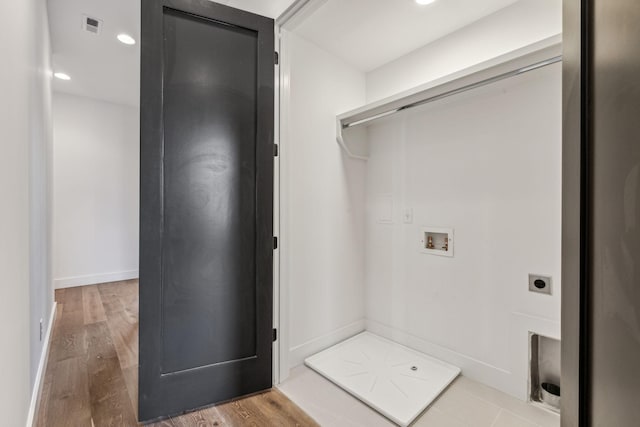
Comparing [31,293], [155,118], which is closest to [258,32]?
[155,118]

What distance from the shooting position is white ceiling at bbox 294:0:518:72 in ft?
6.38

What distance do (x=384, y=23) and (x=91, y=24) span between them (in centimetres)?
242

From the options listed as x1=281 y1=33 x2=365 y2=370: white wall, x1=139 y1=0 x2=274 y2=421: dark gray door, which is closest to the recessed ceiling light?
x1=139 y1=0 x2=274 y2=421: dark gray door

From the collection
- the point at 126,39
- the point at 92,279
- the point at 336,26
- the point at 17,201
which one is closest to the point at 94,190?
the point at 92,279

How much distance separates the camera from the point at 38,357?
185 cm

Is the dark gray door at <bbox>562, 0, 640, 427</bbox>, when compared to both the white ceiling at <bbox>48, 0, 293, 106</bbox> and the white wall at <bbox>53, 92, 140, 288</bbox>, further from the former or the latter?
the white wall at <bbox>53, 92, 140, 288</bbox>

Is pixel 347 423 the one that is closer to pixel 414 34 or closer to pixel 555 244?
pixel 555 244

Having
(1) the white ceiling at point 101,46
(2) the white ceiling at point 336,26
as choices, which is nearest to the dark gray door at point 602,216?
(2) the white ceiling at point 336,26

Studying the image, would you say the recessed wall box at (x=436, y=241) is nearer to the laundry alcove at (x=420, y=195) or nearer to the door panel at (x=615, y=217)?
the laundry alcove at (x=420, y=195)

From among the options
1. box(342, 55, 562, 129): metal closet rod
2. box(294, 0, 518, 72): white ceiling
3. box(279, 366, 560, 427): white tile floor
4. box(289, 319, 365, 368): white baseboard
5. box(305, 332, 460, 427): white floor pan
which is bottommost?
box(279, 366, 560, 427): white tile floor

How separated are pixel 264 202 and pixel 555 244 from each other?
5.69 feet

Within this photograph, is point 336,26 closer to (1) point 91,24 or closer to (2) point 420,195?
(2) point 420,195

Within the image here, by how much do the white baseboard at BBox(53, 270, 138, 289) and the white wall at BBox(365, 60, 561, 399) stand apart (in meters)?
3.90

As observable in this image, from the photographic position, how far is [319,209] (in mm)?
2439
